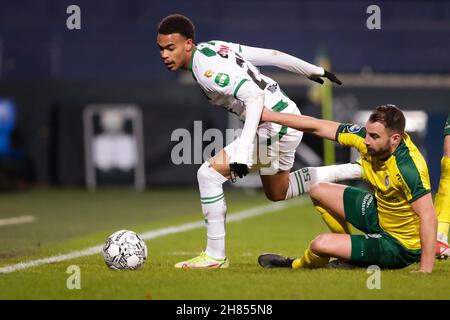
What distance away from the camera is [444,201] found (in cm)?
799

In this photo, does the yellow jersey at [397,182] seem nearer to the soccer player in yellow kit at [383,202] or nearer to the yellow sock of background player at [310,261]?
the soccer player in yellow kit at [383,202]

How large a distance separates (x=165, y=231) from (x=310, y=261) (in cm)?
398

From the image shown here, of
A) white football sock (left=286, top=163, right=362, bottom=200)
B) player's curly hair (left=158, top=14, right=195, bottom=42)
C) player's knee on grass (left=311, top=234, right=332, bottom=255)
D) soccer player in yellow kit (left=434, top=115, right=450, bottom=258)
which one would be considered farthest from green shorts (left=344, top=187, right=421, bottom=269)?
player's curly hair (left=158, top=14, right=195, bottom=42)

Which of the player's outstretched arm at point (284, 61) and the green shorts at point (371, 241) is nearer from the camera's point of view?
the green shorts at point (371, 241)

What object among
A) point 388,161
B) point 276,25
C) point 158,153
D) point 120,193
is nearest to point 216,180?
point 388,161

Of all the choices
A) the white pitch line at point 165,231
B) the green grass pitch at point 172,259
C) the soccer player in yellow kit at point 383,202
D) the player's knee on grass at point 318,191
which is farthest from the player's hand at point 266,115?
the white pitch line at point 165,231

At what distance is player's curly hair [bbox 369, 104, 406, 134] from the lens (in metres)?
6.41

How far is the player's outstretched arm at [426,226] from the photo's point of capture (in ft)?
20.7

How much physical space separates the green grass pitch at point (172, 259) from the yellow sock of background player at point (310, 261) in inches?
3.1

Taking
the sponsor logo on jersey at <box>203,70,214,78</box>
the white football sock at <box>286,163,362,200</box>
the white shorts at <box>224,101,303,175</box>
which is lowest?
the white football sock at <box>286,163,362,200</box>

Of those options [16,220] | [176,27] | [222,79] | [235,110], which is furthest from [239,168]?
[16,220]

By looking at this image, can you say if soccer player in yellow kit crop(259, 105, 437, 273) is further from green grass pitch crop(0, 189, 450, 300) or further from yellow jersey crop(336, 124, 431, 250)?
green grass pitch crop(0, 189, 450, 300)

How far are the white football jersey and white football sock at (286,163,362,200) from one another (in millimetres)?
615

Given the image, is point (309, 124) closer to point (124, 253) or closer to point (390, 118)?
point (390, 118)
